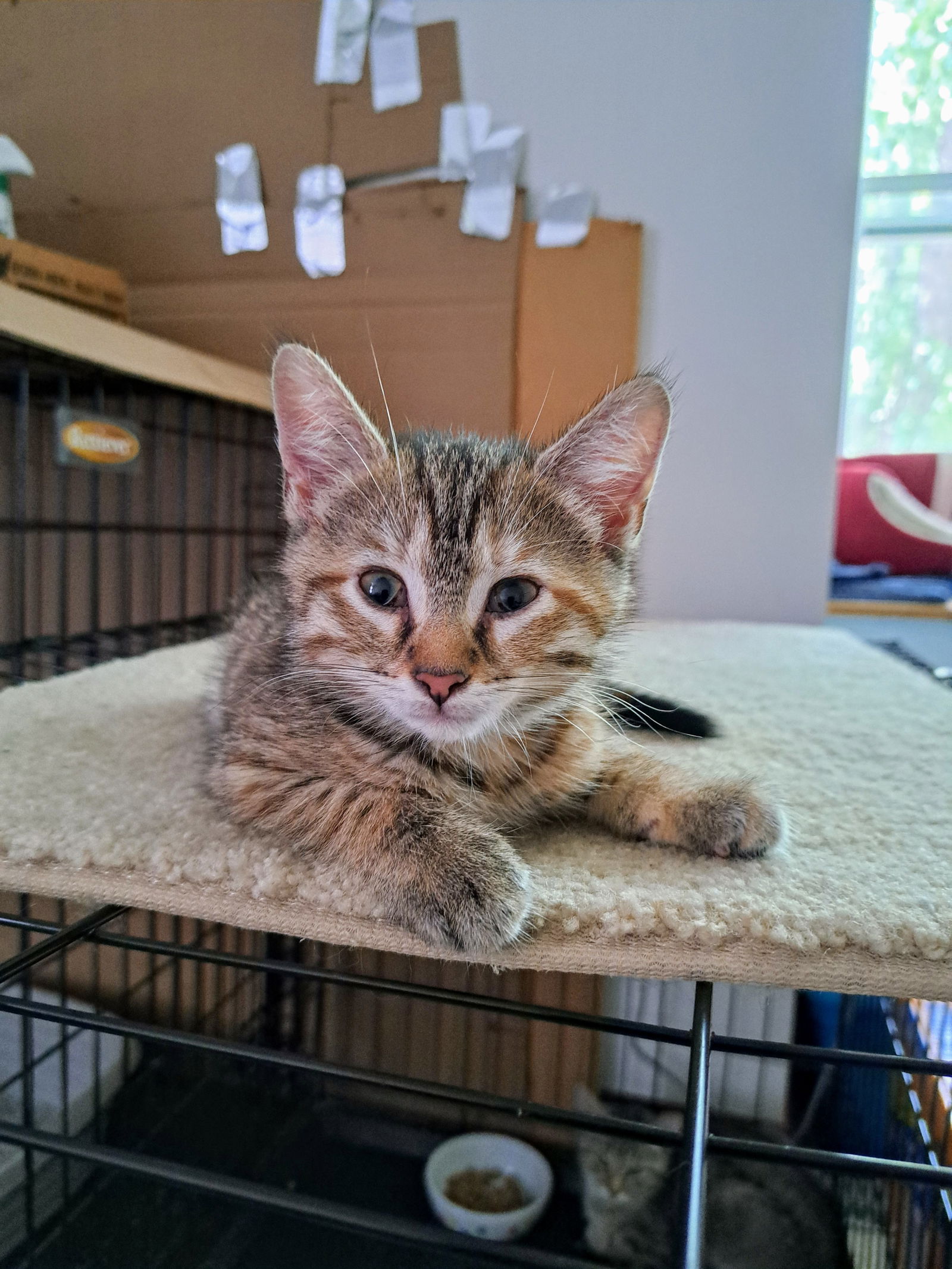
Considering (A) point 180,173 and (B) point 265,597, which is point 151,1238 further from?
(A) point 180,173

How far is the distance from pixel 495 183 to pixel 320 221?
0.44 meters

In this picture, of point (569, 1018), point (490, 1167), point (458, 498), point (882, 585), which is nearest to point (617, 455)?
point (458, 498)

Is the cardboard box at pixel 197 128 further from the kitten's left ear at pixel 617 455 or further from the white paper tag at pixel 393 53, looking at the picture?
the kitten's left ear at pixel 617 455

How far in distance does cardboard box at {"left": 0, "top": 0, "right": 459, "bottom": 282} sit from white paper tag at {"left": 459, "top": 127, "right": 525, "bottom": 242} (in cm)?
13

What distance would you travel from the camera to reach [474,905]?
0.50 m

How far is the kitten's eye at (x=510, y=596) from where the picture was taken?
665 mm

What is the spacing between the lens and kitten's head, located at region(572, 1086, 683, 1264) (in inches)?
43.7

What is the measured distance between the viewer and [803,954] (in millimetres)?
499

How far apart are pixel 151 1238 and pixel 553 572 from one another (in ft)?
3.53

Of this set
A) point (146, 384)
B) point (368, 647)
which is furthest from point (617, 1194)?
point (146, 384)

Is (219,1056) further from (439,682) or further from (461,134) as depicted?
(461,134)

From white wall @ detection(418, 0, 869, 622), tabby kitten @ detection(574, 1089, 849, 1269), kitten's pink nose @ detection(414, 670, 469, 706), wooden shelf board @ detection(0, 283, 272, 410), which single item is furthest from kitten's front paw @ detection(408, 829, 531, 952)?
white wall @ detection(418, 0, 869, 622)

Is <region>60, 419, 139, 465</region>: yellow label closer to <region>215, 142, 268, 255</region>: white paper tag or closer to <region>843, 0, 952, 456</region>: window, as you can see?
<region>215, 142, 268, 255</region>: white paper tag

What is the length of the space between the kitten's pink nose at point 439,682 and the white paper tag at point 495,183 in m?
1.54
